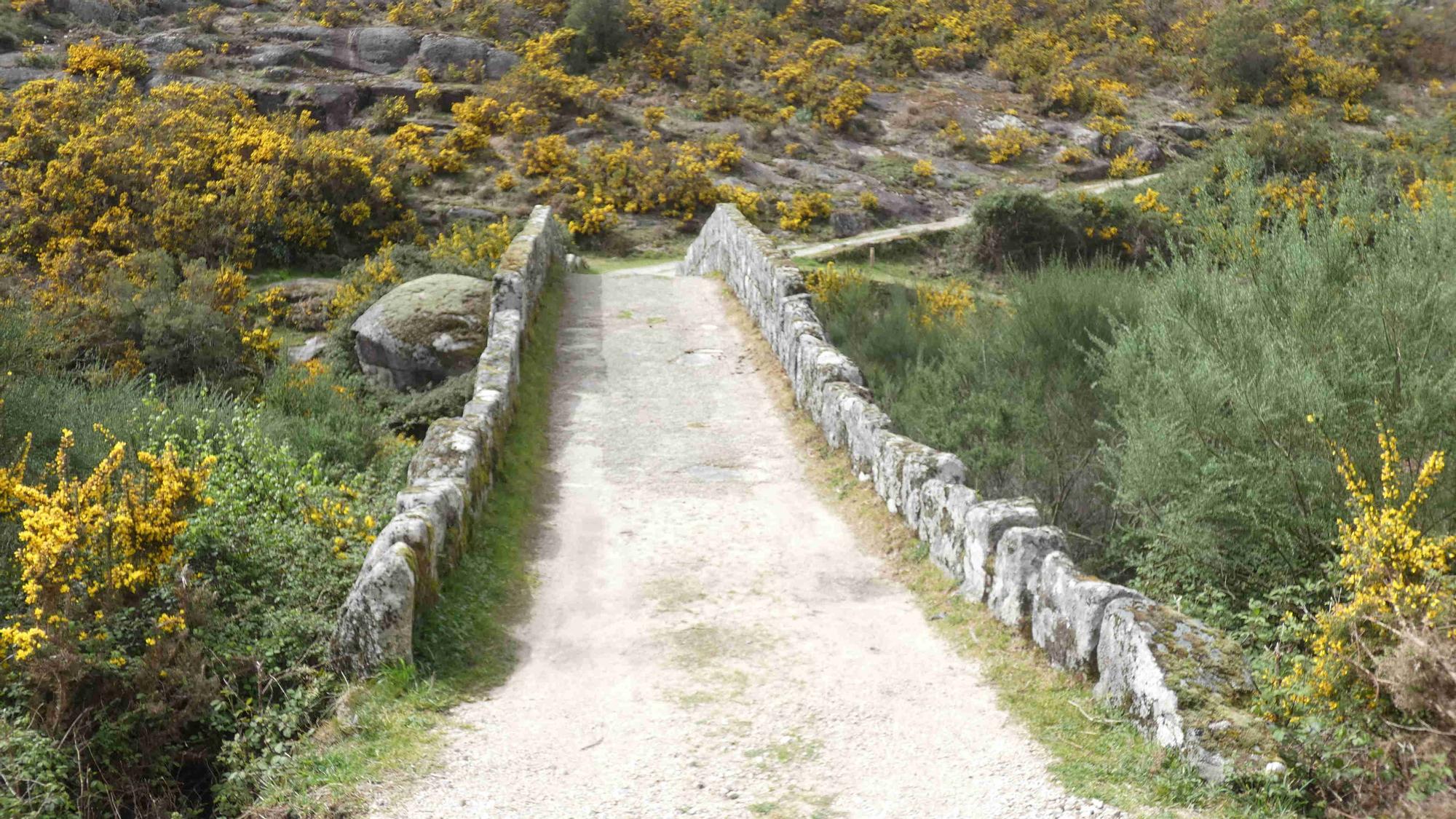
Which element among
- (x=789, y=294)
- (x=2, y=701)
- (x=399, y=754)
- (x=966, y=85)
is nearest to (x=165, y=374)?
(x=789, y=294)

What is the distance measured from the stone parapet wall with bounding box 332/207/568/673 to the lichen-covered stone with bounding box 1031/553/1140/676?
3351 millimetres

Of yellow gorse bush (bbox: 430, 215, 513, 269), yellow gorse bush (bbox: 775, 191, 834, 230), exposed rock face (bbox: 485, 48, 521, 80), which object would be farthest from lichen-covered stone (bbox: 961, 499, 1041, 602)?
exposed rock face (bbox: 485, 48, 521, 80)

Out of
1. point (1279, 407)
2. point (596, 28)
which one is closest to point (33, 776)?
point (1279, 407)

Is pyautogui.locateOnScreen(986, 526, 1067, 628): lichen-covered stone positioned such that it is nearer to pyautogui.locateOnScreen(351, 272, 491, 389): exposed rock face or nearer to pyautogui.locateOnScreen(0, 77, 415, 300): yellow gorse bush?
pyautogui.locateOnScreen(351, 272, 491, 389): exposed rock face

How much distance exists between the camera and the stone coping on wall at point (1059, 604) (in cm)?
477

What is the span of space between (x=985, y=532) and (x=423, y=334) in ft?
33.0

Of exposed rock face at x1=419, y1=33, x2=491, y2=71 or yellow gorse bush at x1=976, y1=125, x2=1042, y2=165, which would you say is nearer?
yellow gorse bush at x1=976, y1=125, x2=1042, y2=165

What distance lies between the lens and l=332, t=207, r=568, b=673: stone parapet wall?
19.9 feet

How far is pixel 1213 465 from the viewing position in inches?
304

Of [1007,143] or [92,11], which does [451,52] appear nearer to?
[92,11]

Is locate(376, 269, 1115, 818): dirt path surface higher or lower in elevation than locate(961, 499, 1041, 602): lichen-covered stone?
lower

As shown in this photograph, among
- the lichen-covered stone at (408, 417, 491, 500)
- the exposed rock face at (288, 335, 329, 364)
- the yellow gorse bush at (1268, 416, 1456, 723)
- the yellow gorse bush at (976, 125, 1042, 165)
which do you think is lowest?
the exposed rock face at (288, 335, 329, 364)

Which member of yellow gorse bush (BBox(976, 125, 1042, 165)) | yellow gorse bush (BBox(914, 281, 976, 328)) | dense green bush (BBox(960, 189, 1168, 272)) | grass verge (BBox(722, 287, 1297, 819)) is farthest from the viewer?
yellow gorse bush (BBox(976, 125, 1042, 165))

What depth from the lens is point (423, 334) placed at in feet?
49.1
